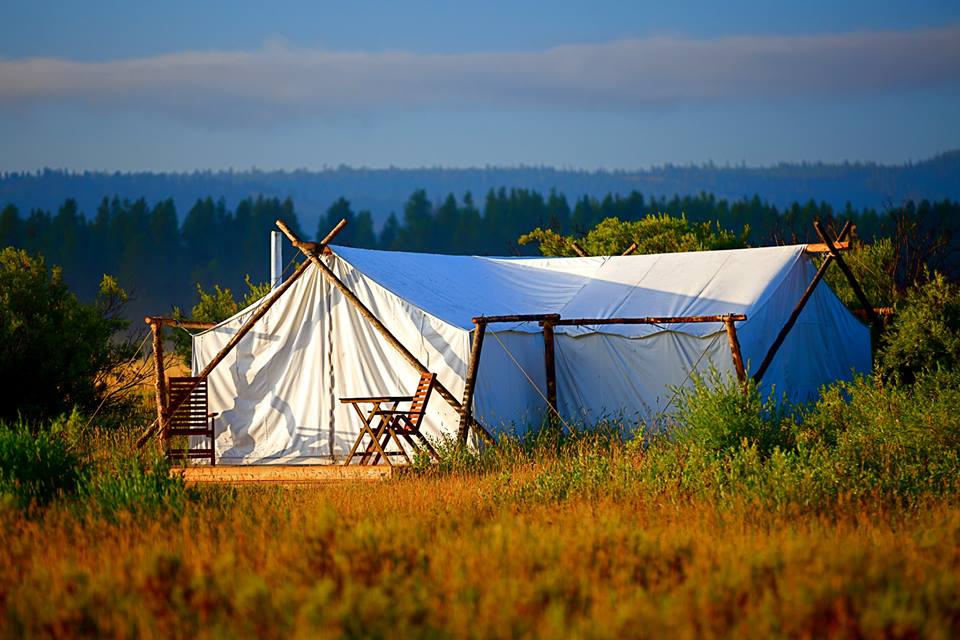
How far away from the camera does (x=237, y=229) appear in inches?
2832

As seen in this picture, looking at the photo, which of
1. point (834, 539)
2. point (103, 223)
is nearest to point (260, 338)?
point (834, 539)

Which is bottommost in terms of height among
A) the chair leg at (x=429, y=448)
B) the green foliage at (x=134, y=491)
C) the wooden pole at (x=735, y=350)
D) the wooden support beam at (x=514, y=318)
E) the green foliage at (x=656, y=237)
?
the chair leg at (x=429, y=448)

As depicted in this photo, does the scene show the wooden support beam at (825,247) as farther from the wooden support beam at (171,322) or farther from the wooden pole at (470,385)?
the wooden support beam at (171,322)

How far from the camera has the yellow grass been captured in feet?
15.3

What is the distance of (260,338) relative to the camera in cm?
1298

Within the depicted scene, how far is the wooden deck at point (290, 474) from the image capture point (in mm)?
9859

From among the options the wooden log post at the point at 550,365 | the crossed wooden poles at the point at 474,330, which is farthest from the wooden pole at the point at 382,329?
the wooden log post at the point at 550,365

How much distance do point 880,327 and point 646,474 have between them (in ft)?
25.2

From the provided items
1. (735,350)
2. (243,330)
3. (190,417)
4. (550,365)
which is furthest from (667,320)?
(190,417)

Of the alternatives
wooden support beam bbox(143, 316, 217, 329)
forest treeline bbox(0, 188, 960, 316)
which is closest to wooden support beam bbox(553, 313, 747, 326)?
wooden support beam bbox(143, 316, 217, 329)

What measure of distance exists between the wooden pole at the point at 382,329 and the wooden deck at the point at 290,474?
1.04m

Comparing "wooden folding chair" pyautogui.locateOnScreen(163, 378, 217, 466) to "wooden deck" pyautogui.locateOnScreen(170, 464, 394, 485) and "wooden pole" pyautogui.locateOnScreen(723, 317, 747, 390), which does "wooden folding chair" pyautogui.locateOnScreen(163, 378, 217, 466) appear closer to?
"wooden deck" pyautogui.locateOnScreen(170, 464, 394, 485)

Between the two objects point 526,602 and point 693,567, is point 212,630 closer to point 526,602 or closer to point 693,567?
point 526,602

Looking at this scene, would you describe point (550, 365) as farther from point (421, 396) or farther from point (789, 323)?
point (789, 323)
